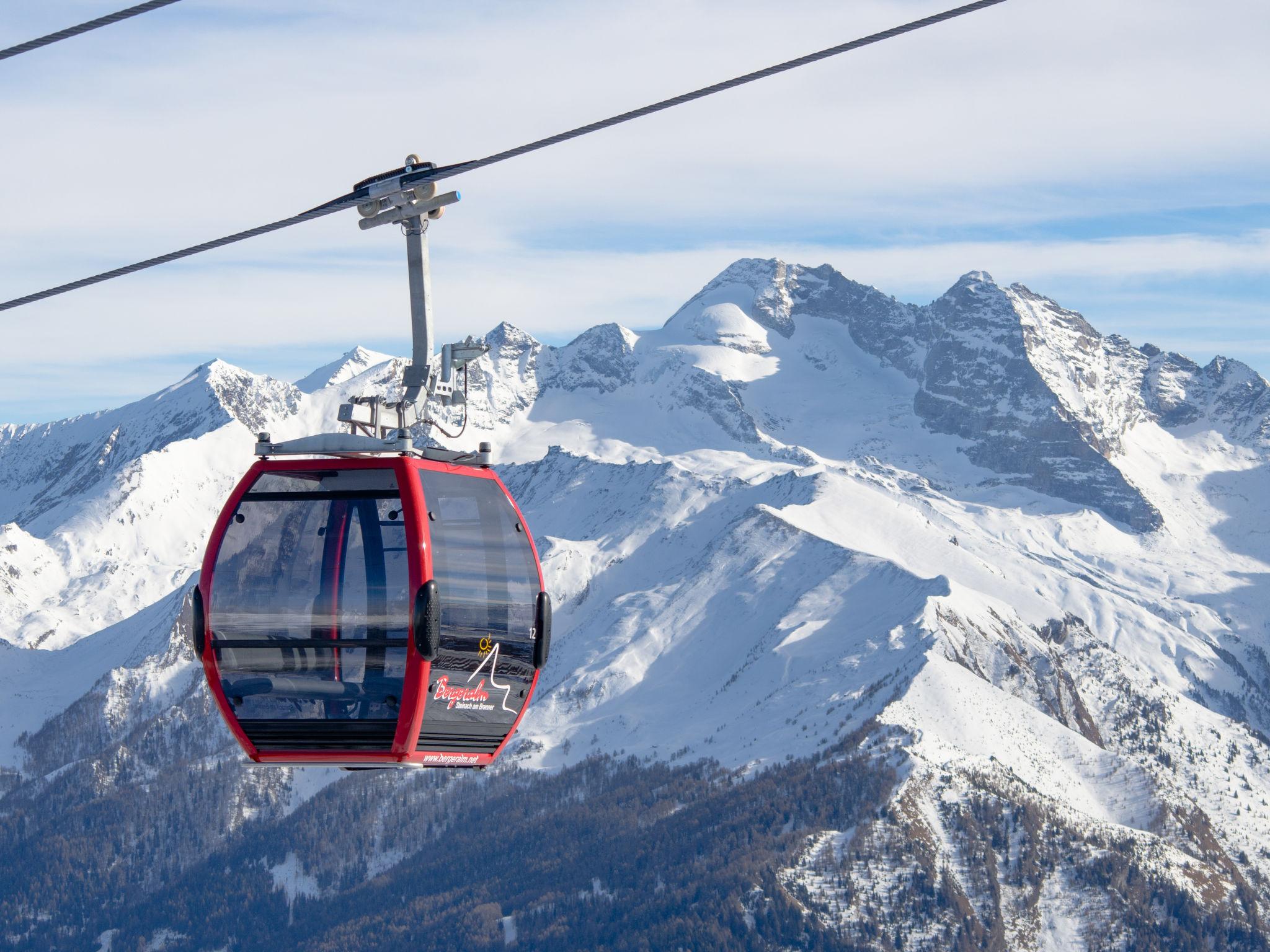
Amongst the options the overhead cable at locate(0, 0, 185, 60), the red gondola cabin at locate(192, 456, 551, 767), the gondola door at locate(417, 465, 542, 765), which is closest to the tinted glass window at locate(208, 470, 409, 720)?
the red gondola cabin at locate(192, 456, 551, 767)

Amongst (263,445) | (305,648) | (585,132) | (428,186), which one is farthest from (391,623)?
(585,132)

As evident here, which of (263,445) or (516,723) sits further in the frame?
(516,723)

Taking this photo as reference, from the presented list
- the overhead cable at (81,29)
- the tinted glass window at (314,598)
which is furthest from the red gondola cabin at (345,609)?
the overhead cable at (81,29)

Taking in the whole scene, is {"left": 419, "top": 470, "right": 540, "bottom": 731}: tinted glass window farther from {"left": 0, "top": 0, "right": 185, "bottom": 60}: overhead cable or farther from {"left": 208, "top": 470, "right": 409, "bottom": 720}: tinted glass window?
{"left": 0, "top": 0, "right": 185, "bottom": 60}: overhead cable

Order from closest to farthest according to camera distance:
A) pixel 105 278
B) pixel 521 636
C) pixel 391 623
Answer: pixel 105 278 < pixel 391 623 < pixel 521 636

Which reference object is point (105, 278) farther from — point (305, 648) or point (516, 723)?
point (516, 723)
